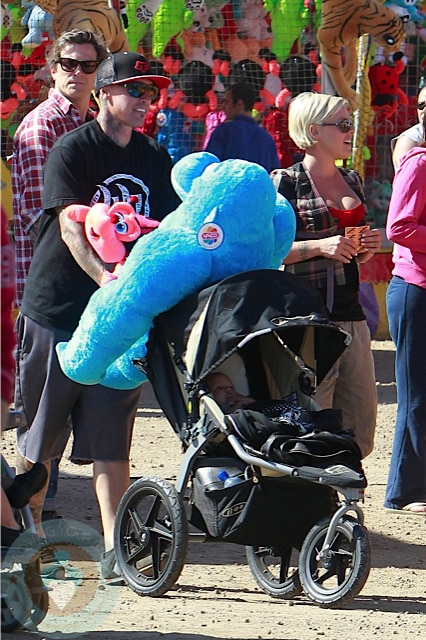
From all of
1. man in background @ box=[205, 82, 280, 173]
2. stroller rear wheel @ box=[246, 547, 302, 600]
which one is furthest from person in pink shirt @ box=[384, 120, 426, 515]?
man in background @ box=[205, 82, 280, 173]

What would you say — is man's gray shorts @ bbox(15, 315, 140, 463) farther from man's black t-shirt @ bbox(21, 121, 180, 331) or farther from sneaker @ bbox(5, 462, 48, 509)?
sneaker @ bbox(5, 462, 48, 509)

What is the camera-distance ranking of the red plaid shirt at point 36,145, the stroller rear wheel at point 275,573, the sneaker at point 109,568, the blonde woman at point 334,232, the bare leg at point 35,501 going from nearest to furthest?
the stroller rear wheel at point 275,573 < the sneaker at point 109,568 < the bare leg at point 35,501 < the blonde woman at point 334,232 < the red plaid shirt at point 36,145

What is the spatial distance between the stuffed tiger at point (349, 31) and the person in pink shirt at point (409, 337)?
12.6 feet

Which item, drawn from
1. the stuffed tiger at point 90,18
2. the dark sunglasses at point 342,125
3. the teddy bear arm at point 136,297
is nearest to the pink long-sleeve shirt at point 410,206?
the dark sunglasses at point 342,125

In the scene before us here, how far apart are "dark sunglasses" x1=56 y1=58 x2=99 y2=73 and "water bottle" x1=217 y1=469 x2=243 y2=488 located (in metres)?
2.15

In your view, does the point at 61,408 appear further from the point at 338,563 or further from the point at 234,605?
the point at 338,563

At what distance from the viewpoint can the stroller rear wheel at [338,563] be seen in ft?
13.9

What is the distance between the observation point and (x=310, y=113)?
5.63 metres

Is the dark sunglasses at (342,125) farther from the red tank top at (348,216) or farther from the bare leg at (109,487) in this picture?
the bare leg at (109,487)

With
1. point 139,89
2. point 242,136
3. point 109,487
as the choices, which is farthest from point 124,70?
point 242,136

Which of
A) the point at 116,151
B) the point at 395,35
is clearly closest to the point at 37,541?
the point at 116,151

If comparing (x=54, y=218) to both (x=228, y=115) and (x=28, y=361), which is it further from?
(x=228, y=115)

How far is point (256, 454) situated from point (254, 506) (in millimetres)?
187

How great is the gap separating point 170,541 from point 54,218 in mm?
1396
